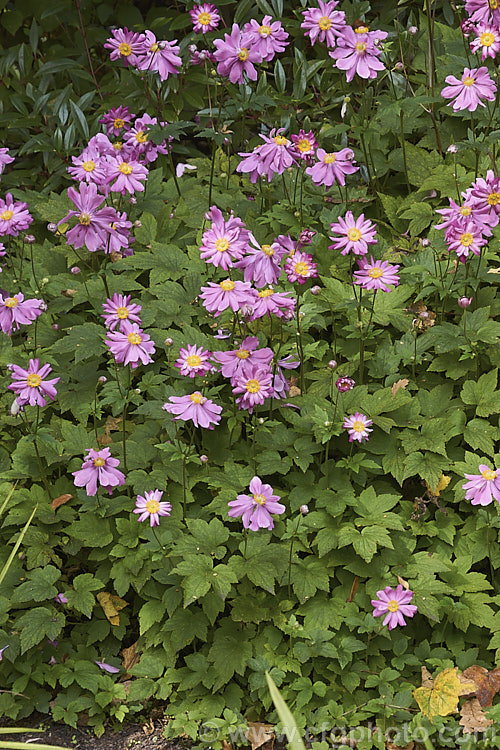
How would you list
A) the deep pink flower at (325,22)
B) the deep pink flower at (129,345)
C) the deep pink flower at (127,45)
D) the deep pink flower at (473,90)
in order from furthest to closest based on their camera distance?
the deep pink flower at (127,45), the deep pink flower at (325,22), the deep pink flower at (473,90), the deep pink flower at (129,345)

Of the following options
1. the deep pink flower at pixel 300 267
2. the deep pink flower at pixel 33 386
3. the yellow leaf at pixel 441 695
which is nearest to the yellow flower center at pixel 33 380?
the deep pink flower at pixel 33 386

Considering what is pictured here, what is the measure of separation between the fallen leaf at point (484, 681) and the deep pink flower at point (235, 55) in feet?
7.63

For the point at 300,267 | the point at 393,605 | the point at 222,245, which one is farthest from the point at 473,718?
the point at 222,245

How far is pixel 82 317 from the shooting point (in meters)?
3.34

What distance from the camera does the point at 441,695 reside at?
2393 millimetres

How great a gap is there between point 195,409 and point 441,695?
45.3 inches

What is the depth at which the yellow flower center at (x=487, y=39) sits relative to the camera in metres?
2.96

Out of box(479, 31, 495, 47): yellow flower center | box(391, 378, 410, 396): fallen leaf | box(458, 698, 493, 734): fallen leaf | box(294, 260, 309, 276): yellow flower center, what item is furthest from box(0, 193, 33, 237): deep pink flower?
box(458, 698, 493, 734): fallen leaf

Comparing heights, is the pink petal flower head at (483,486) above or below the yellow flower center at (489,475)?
below

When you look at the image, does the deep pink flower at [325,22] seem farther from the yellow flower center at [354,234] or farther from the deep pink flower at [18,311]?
the deep pink flower at [18,311]

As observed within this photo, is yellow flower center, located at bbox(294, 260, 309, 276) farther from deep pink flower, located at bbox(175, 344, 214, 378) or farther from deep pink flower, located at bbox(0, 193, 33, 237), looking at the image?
deep pink flower, located at bbox(0, 193, 33, 237)

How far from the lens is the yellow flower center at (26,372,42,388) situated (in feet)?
8.49

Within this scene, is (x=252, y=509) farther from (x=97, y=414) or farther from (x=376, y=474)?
(x=97, y=414)

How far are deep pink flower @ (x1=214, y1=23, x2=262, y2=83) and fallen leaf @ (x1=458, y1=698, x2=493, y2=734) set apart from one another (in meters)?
2.41
